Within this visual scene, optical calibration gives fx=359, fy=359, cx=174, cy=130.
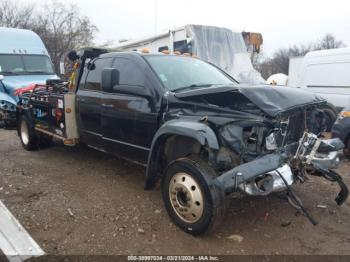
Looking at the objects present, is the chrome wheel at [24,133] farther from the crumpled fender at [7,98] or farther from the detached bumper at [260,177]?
the detached bumper at [260,177]

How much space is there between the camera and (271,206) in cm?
443

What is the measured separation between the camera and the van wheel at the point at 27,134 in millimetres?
7137

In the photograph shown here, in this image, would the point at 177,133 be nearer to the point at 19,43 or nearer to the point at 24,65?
the point at 24,65

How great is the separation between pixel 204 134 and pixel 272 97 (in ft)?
2.56

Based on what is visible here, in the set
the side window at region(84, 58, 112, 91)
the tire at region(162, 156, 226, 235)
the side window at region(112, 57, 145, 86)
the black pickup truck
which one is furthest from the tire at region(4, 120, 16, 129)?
the tire at region(162, 156, 226, 235)

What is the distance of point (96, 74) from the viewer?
17.8ft

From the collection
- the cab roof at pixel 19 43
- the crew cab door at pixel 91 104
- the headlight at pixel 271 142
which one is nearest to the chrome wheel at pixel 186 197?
the headlight at pixel 271 142

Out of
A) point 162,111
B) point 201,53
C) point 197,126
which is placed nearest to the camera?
→ point 197,126

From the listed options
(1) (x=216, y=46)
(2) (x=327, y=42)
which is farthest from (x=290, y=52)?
(1) (x=216, y=46)

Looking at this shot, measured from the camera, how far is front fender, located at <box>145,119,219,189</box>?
3361 mm

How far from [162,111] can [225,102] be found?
2.79 ft

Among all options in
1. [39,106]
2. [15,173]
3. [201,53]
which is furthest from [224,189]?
[201,53]

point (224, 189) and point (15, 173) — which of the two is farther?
point (15, 173)

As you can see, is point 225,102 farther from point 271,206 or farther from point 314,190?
point 314,190
